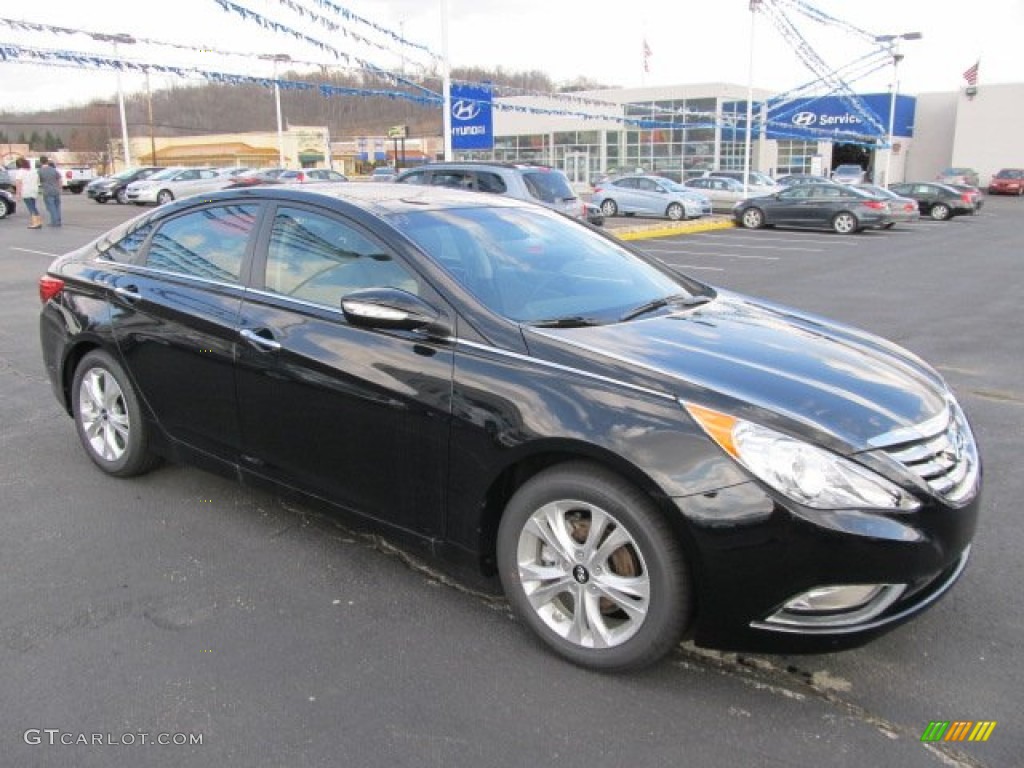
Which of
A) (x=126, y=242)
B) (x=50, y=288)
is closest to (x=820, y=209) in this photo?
(x=126, y=242)

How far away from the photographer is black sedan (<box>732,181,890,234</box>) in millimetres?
23219

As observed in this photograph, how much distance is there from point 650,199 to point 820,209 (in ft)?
17.9

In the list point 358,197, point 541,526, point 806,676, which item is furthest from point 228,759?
point 358,197

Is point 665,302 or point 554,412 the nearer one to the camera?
point 554,412

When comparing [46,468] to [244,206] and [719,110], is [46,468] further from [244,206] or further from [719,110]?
[719,110]

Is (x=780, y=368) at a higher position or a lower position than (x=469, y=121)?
lower

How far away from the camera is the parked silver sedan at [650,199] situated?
85.9ft

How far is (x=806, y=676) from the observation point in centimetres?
279

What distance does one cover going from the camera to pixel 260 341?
3.51m

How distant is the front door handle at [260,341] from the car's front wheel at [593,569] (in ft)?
4.16

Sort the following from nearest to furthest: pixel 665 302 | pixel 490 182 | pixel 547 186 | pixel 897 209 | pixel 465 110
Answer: pixel 665 302, pixel 490 182, pixel 547 186, pixel 465 110, pixel 897 209

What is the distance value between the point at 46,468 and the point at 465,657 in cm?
308

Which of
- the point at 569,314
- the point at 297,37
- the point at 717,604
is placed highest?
the point at 297,37

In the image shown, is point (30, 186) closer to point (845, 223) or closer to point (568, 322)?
point (845, 223)
